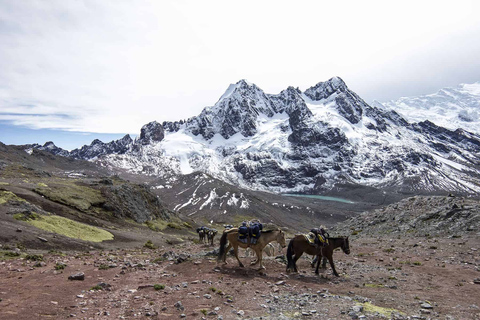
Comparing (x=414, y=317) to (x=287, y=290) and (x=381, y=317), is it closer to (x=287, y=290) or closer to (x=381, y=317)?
(x=381, y=317)

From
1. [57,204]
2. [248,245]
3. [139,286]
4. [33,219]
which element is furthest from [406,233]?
[57,204]

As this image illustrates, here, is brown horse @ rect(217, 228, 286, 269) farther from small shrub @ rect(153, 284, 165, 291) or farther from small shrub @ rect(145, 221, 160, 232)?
small shrub @ rect(145, 221, 160, 232)

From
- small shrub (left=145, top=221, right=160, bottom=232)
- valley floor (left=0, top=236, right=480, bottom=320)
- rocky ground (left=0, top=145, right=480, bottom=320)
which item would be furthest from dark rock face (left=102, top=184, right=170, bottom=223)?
valley floor (left=0, top=236, right=480, bottom=320)

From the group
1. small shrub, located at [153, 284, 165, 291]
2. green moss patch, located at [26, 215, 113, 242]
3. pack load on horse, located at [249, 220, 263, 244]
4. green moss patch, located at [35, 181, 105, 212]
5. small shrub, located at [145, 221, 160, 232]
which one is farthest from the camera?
small shrub, located at [145, 221, 160, 232]

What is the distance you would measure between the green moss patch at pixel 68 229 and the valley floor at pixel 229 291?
1273cm

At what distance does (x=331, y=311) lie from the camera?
13.2 m

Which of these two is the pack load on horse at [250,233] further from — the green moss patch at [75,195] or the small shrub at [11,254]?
the green moss patch at [75,195]

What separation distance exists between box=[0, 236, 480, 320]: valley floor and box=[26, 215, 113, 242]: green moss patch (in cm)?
1273

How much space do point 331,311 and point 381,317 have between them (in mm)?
2058

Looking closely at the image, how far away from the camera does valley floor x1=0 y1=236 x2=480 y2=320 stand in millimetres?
12844

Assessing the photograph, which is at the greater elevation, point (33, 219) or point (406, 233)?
point (33, 219)

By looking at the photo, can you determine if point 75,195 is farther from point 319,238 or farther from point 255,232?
point 319,238

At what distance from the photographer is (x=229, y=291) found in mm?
15727

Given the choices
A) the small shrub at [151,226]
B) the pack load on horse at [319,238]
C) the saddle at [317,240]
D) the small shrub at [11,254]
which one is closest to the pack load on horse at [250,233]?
the saddle at [317,240]
